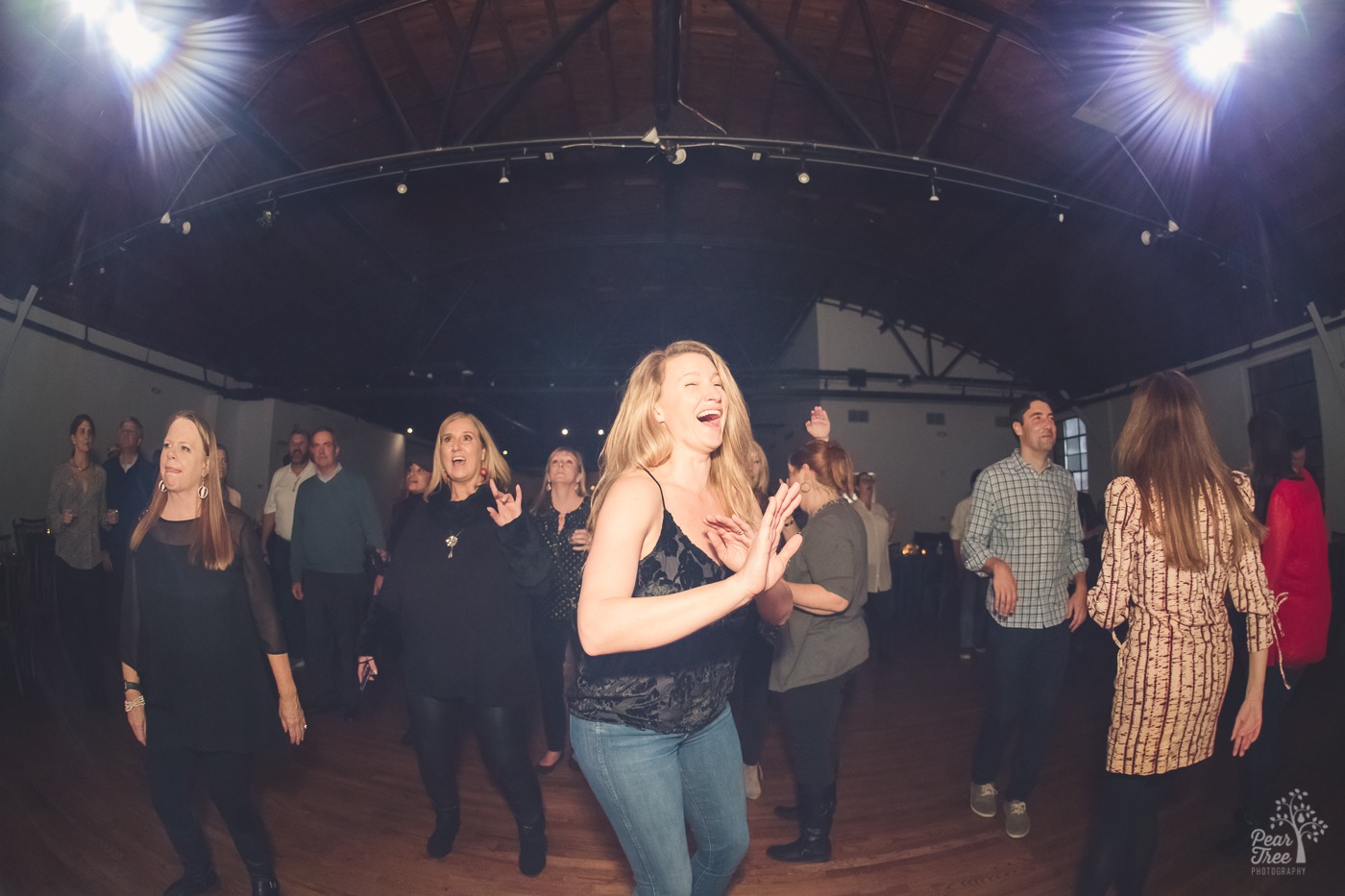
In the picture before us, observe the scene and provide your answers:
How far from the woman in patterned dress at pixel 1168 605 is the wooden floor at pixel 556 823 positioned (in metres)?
0.94

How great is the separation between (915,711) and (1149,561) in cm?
342

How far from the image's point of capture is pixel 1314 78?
2.33m

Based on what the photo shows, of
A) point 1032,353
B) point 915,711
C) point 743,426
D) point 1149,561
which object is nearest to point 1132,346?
point 1032,353

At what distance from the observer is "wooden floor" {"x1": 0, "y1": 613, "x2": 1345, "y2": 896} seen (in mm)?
2211

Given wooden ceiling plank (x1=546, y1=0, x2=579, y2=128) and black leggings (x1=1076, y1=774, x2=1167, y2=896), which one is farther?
wooden ceiling plank (x1=546, y1=0, x2=579, y2=128)

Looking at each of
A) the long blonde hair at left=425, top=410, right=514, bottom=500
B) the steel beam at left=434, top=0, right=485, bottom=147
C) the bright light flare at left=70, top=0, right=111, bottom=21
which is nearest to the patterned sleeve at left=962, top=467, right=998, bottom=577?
the long blonde hair at left=425, top=410, right=514, bottom=500

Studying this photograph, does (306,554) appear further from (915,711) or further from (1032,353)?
(1032,353)

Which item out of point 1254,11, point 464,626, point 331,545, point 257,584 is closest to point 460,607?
point 464,626

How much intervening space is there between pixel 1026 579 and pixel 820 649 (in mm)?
1011

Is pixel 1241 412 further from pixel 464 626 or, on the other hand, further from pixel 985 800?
pixel 464 626

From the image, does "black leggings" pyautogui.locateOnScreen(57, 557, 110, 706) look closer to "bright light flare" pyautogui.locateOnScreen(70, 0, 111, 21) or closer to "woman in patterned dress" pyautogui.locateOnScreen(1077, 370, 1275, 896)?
"bright light flare" pyautogui.locateOnScreen(70, 0, 111, 21)

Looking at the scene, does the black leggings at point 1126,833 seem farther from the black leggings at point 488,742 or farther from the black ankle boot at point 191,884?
the black ankle boot at point 191,884

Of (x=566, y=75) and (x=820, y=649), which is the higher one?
(x=566, y=75)

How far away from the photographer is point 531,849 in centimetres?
237
